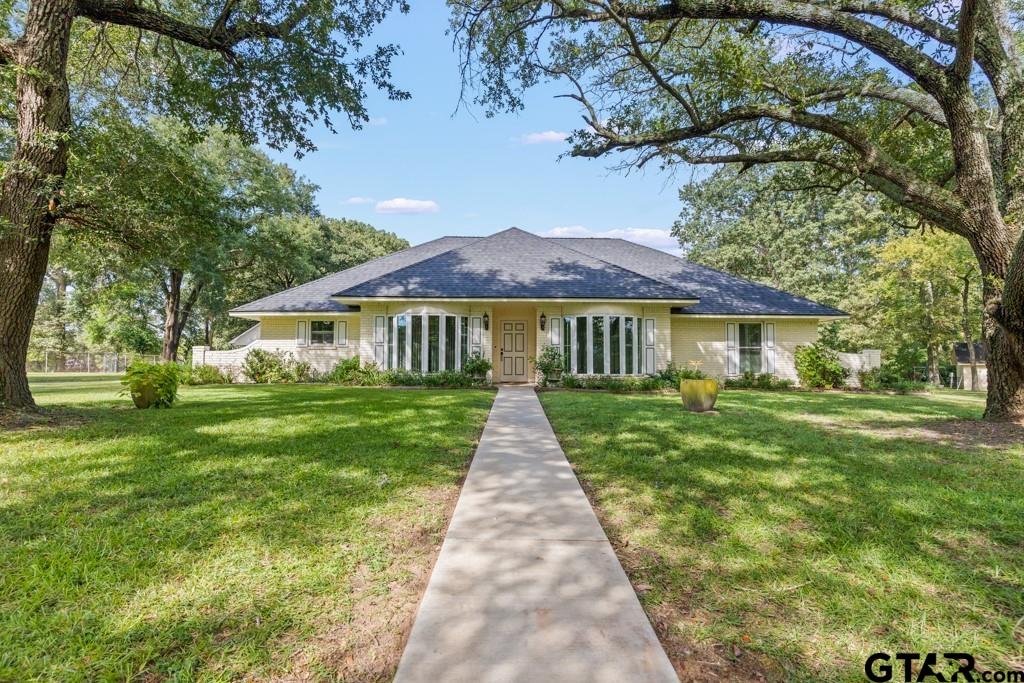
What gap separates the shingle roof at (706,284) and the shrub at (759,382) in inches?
91.1

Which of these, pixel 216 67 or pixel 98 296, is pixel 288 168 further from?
pixel 216 67

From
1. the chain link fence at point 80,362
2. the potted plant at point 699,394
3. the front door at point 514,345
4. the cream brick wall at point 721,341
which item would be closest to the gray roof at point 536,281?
the cream brick wall at point 721,341

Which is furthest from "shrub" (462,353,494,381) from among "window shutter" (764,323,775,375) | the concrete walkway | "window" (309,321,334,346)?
"window shutter" (764,323,775,375)

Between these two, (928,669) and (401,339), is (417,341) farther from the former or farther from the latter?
(928,669)

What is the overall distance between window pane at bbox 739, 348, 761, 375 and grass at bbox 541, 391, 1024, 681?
9.88 meters

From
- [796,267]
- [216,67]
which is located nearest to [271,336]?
[216,67]

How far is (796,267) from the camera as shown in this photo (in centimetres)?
2862

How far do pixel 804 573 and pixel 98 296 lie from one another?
32.2 meters

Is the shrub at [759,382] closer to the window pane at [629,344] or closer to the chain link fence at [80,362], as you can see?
the window pane at [629,344]

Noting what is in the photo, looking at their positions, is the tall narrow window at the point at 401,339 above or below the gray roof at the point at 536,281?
below

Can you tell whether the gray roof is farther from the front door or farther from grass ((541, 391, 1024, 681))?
grass ((541, 391, 1024, 681))

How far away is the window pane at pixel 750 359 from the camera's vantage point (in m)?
16.4

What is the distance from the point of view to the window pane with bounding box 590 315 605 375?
14.6 m

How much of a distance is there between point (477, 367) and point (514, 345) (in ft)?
8.49
